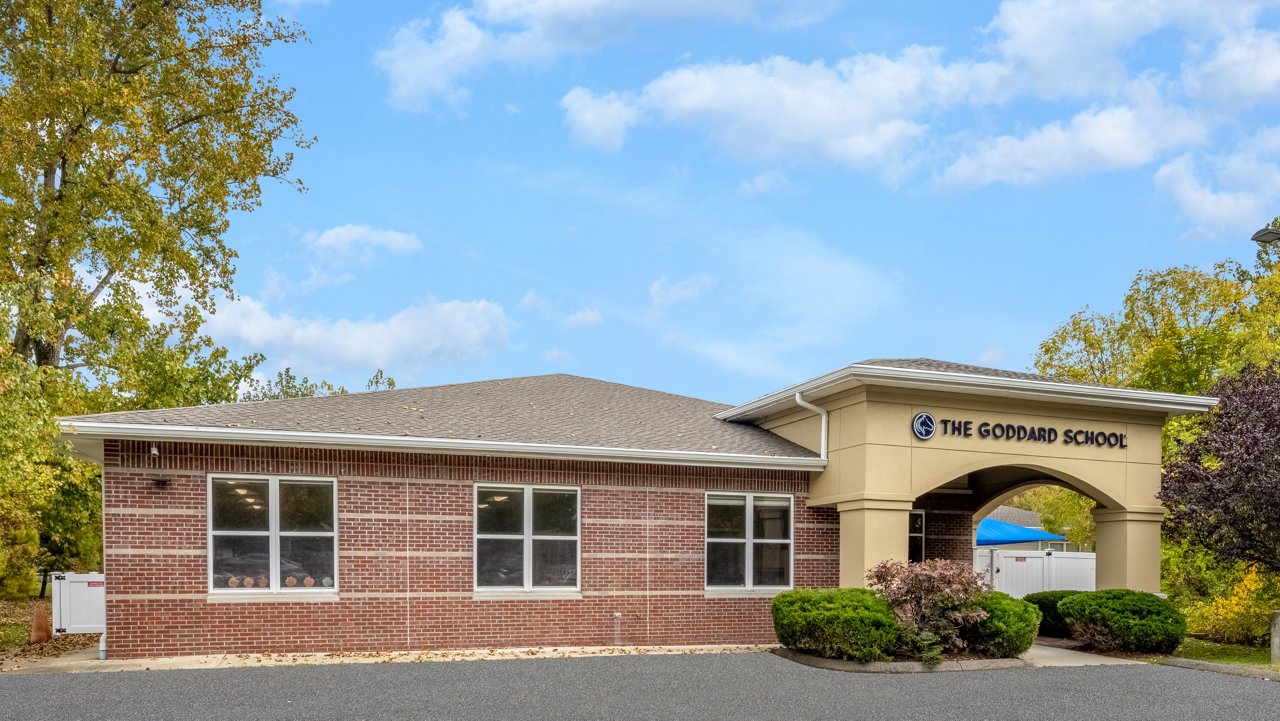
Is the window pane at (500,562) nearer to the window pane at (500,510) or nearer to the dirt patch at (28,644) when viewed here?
the window pane at (500,510)

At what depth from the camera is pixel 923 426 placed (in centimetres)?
1670

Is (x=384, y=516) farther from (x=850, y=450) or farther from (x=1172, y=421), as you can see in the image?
(x=1172, y=421)

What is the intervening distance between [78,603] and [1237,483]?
19.0m

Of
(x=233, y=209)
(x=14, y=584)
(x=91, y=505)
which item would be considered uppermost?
(x=233, y=209)

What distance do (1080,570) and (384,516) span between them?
2024 centimetres

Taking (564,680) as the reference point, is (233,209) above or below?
above

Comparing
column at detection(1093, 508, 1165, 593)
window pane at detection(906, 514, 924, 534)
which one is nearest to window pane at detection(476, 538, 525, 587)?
window pane at detection(906, 514, 924, 534)

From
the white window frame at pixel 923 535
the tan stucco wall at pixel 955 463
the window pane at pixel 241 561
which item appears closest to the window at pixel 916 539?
the white window frame at pixel 923 535

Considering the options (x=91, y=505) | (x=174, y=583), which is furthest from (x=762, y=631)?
(x=91, y=505)

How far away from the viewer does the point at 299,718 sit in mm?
10773

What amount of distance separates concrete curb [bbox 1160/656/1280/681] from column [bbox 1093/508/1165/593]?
2116mm

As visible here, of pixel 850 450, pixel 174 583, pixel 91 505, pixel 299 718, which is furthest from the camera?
pixel 91 505

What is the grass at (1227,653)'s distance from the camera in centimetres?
1584

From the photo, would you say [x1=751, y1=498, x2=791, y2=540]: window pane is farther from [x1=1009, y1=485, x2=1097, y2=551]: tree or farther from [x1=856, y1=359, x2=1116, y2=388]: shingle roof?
[x1=1009, y1=485, x2=1097, y2=551]: tree
